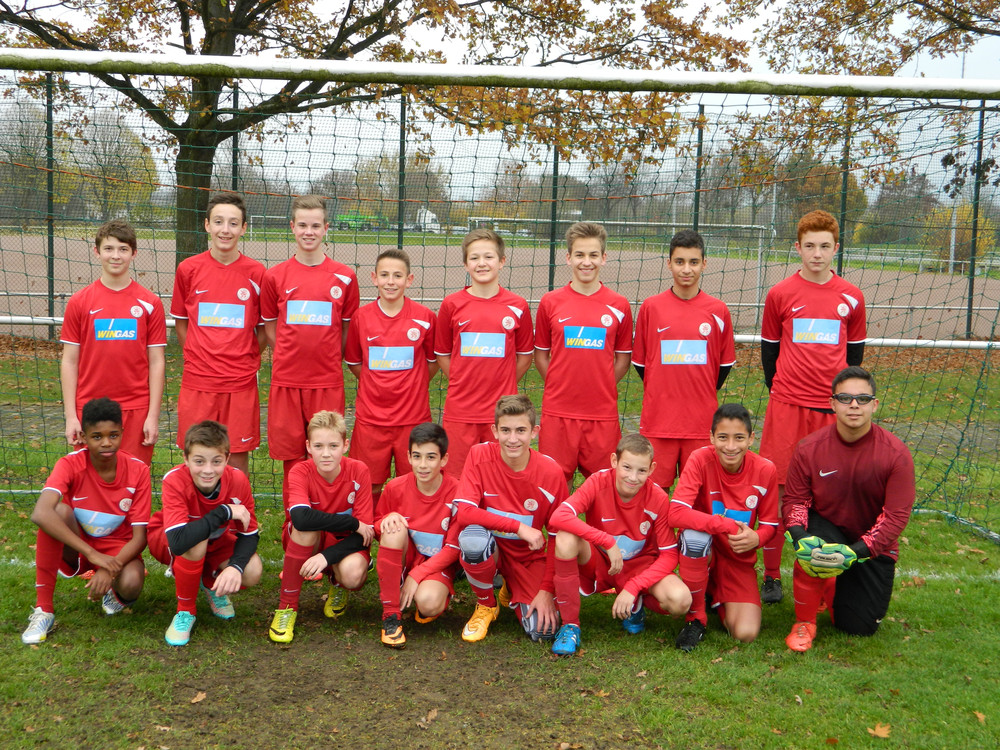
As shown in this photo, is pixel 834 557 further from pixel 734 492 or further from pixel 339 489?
pixel 339 489

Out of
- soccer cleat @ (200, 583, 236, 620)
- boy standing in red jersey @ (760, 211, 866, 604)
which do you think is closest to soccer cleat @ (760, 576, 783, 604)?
boy standing in red jersey @ (760, 211, 866, 604)

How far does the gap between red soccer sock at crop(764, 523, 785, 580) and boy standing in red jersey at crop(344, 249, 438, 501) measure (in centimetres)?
189

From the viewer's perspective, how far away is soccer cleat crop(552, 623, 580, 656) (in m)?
3.39

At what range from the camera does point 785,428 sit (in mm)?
4207

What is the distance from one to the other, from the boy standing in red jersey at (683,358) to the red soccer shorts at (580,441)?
0.22 meters

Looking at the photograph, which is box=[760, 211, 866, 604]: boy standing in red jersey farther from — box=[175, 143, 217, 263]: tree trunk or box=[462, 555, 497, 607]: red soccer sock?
box=[175, 143, 217, 263]: tree trunk

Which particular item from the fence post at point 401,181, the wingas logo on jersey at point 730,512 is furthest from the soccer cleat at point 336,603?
the fence post at point 401,181

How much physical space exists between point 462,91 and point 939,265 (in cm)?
405

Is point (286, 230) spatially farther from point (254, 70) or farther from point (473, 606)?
point (473, 606)

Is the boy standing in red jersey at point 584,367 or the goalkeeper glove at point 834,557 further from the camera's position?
the boy standing in red jersey at point 584,367

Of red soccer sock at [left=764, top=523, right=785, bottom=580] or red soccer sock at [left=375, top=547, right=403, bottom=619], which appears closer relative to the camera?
red soccer sock at [left=375, top=547, right=403, bottom=619]

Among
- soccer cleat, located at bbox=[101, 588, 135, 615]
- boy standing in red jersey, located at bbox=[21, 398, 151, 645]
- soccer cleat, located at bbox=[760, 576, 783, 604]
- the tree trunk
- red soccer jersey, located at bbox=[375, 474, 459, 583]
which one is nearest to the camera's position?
boy standing in red jersey, located at bbox=[21, 398, 151, 645]

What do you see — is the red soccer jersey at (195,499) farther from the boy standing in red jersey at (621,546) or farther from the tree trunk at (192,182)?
the tree trunk at (192,182)

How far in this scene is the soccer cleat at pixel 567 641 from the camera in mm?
3393
